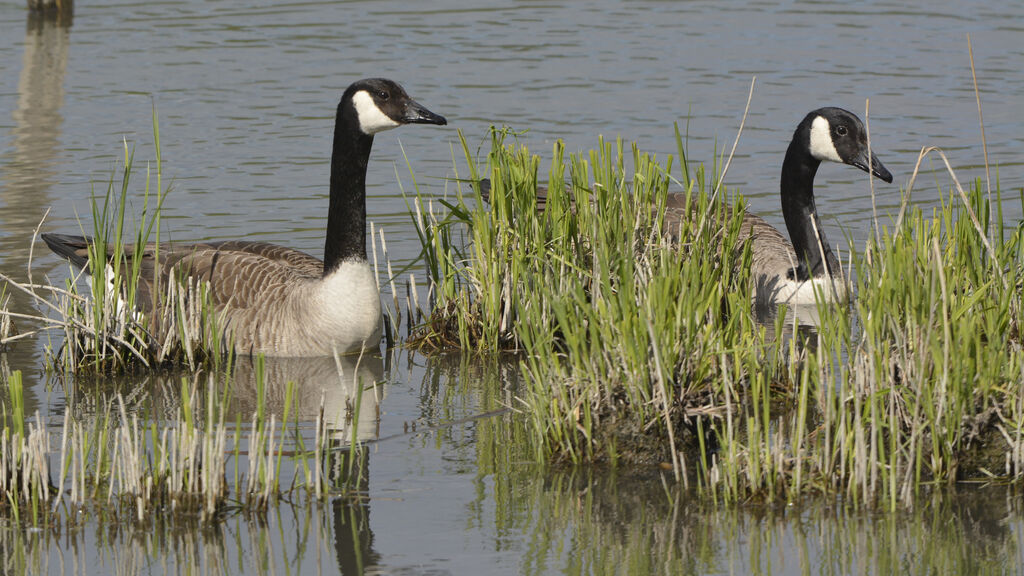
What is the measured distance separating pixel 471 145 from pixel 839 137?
5025 millimetres

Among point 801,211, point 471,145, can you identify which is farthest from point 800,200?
point 471,145

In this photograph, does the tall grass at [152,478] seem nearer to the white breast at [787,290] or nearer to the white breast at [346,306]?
the white breast at [346,306]

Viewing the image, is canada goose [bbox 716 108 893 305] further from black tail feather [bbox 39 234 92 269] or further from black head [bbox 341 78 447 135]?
black tail feather [bbox 39 234 92 269]

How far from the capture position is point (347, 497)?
615cm

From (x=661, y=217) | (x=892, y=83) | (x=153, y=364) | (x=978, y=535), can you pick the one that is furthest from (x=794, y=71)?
(x=978, y=535)

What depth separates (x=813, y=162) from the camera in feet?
35.7

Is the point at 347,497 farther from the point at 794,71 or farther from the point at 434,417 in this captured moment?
the point at 794,71

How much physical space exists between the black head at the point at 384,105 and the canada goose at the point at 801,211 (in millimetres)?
1571

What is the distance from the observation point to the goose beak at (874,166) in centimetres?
996

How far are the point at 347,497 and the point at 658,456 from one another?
142 cm

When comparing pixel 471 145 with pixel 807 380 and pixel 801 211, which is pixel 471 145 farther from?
pixel 807 380

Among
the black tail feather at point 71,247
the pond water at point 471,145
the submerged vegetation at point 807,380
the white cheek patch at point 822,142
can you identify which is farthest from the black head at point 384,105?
the white cheek patch at point 822,142

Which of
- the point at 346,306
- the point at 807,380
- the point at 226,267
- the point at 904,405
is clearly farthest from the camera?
the point at 226,267

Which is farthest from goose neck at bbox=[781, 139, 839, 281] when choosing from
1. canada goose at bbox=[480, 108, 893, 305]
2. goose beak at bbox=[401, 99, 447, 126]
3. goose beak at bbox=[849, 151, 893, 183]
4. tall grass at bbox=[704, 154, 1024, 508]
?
tall grass at bbox=[704, 154, 1024, 508]
